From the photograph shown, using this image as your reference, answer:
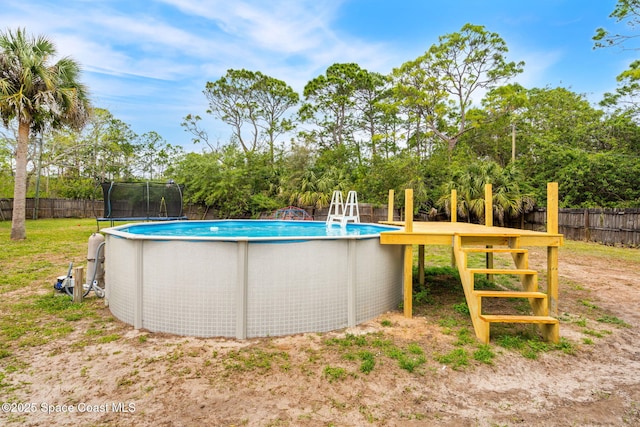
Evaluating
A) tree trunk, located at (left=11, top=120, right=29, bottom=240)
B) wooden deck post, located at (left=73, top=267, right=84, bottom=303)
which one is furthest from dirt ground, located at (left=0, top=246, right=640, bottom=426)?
tree trunk, located at (left=11, top=120, right=29, bottom=240)

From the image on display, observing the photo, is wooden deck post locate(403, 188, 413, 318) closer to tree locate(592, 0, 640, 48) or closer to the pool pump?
the pool pump

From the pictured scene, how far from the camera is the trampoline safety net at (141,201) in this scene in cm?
1085

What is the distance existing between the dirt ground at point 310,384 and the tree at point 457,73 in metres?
16.4

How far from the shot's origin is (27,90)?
919 cm

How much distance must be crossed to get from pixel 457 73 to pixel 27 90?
17.4 metres

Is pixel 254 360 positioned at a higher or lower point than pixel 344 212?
lower

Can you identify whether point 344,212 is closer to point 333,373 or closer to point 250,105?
point 333,373

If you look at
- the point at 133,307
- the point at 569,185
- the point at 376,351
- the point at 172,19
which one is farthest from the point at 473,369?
the point at 569,185

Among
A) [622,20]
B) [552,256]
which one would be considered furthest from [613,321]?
[622,20]

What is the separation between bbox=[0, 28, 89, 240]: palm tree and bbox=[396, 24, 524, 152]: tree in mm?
Result: 14437

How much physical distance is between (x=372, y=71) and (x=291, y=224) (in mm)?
14343

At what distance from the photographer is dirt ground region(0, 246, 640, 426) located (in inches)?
80.6

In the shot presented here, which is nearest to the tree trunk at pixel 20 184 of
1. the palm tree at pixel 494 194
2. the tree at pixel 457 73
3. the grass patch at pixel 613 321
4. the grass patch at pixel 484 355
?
the grass patch at pixel 484 355

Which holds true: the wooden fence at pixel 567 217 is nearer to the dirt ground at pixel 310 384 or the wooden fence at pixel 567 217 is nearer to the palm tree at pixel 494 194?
the palm tree at pixel 494 194
